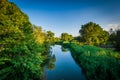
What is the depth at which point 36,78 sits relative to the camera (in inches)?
646

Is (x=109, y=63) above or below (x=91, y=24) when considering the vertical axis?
below

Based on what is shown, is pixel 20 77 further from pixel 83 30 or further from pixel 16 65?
pixel 83 30

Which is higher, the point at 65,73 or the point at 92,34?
the point at 92,34

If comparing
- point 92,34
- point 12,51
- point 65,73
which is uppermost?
point 92,34

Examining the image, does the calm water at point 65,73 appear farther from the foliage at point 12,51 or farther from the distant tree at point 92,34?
the distant tree at point 92,34

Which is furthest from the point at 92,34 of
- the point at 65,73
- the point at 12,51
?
the point at 12,51

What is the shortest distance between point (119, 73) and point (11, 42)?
32.5 feet

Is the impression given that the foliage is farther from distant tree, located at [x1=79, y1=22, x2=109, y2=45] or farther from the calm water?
distant tree, located at [x1=79, y1=22, x2=109, y2=45]

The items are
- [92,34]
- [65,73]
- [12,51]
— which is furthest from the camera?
[92,34]

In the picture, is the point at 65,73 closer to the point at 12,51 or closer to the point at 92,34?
the point at 12,51

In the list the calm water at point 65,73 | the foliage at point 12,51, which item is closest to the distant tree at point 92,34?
the calm water at point 65,73

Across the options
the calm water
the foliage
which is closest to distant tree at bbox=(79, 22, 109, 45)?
the calm water

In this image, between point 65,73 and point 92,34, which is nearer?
point 65,73

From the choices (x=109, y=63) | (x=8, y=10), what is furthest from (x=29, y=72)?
(x=109, y=63)
